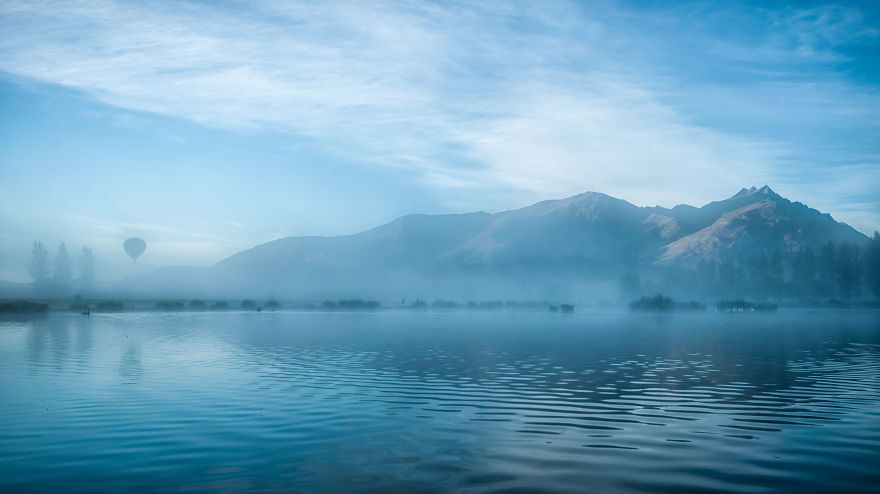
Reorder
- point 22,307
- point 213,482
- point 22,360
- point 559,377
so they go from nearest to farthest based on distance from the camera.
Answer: point 213,482 → point 559,377 → point 22,360 → point 22,307

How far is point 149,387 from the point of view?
135ft

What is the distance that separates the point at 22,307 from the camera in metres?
193

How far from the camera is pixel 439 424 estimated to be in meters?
29.7

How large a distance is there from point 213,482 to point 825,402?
31.9 metres

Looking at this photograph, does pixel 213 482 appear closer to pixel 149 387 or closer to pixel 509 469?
pixel 509 469

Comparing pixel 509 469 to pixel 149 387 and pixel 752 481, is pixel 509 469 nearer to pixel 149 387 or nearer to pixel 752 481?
pixel 752 481

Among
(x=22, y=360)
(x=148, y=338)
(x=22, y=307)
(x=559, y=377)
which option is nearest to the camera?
(x=559, y=377)

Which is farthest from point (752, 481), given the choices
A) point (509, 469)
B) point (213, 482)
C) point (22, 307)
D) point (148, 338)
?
point (22, 307)

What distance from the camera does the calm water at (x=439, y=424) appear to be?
2092 cm

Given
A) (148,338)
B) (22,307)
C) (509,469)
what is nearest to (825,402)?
(509,469)

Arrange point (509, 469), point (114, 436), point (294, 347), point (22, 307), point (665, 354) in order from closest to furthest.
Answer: point (509, 469)
point (114, 436)
point (665, 354)
point (294, 347)
point (22, 307)

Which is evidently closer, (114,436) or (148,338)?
(114,436)

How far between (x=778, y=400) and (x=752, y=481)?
18502mm

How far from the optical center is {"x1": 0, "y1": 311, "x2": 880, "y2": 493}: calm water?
68.6 ft
